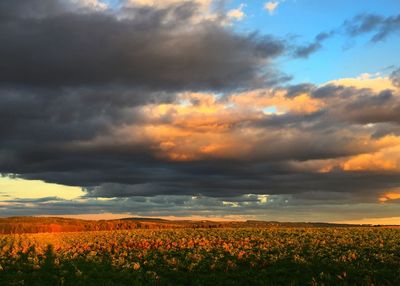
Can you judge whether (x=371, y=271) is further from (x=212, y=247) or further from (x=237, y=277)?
(x=212, y=247)

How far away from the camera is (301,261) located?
31562 mm

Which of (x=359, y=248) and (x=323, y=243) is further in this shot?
(x=323, y=243)

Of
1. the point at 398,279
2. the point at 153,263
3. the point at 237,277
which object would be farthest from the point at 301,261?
the point at 153,263

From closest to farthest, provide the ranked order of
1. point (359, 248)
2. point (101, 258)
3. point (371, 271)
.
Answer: point (371, 271)
point (359, 248)
point (101, 258)

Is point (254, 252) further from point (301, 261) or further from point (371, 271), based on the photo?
→ point (371, 271)

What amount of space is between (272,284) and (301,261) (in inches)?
217

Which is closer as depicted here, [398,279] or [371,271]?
[398,279]

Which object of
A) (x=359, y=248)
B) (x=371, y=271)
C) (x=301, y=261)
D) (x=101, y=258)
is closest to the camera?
(x=371, y=271)

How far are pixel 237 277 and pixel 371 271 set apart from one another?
800cm

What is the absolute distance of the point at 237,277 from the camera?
95.8 ft

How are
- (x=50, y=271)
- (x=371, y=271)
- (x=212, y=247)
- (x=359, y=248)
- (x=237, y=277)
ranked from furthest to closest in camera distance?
1. (x=212, y=247)
2. (x=359, y=248)
3. (x=50, y=271)
4. (x=237, y=277)
5. (x=371, y=271)

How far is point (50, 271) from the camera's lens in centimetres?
3475

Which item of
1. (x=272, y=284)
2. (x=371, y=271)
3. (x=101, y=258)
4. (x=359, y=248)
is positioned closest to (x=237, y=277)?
(x=272, y=284)

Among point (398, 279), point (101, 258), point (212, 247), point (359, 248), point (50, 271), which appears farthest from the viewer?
point (212, 247)
